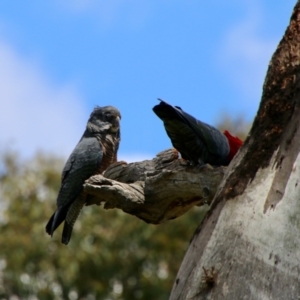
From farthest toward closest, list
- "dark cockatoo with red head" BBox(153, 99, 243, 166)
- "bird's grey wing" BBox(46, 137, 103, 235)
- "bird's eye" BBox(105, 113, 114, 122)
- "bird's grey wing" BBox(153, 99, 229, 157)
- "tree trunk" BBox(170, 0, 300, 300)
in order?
"bird's eye" BBox(105, 113, 114, 122) → "bird's grey wing" BBox(46, 137, 103, 235) → "dark cockatoo with red head" BBox(153, 99, 243, 166) → "bird's grey wing" BBox(153, 99, 229, 157) → "tree trunk" BBox(170, 0, 300, 300)

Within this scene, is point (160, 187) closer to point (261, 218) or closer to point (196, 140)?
point (196, 140)

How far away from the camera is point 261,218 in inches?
168

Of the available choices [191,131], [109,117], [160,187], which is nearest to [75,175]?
[109,117]

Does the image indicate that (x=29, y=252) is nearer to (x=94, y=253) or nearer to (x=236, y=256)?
(x=94, y=253)

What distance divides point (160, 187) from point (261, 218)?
1478 millimetres

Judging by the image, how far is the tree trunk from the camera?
412cm

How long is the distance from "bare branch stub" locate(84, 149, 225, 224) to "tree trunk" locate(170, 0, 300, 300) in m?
0.89

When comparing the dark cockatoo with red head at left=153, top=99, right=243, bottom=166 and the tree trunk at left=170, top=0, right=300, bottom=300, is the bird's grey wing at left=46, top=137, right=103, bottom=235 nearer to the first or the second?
the dark cockatoo with red head at left=153, top=99, right=243, bottom=166

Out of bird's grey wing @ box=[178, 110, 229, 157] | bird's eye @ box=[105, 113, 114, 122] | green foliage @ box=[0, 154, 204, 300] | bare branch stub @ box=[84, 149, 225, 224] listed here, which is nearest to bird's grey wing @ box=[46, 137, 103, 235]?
bird's eye @ box=[105, 113, 114, 122]

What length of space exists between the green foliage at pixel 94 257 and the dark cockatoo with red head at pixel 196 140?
10.8 meters

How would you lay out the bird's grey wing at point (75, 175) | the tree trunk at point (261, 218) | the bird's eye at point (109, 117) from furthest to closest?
the bird's eye at point (109, 117), the bird's grey wing at point (75, 175), the tree trunk at point (261, 218)

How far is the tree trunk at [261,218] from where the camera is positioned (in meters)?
4.12

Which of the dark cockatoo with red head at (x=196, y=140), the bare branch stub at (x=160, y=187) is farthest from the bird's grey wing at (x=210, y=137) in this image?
the bare branch stub at (x=160, y=187)

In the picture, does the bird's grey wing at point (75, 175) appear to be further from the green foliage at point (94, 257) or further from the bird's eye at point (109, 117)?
the green foliage at point (94, 257)
